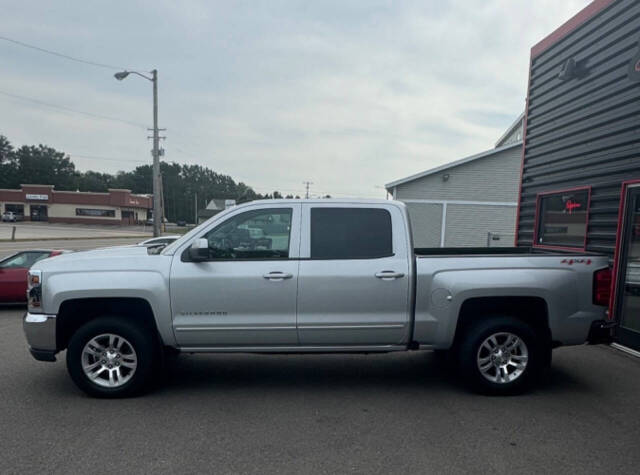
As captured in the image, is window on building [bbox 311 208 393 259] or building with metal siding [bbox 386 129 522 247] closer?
window on building [bbox 311 208 393 259]

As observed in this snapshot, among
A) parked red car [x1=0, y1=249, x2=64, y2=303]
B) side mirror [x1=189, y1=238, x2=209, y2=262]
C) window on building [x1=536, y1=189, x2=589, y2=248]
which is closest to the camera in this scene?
side mirror [x1=189, y1=238, x2=209, y2=262]

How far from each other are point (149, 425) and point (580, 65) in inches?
316

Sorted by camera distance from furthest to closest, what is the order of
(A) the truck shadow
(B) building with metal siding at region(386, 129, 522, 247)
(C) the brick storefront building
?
(C) the brick storefront building
(B) building with metal siding at region(386, 129, 522, 247)
(A) the truck shadow

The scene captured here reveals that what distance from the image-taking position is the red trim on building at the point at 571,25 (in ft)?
21.8

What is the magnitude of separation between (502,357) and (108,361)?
151 inches

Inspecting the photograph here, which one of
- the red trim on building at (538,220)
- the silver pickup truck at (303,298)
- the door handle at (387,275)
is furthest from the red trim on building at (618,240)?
the door handle at (387,275)

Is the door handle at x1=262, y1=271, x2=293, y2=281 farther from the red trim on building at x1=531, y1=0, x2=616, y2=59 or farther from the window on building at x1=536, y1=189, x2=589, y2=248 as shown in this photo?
the red trim on building at x1=531, y1=0, x2=616, y2=59

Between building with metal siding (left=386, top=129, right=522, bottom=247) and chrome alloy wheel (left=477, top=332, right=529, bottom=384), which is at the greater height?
building with metal siding (left=386, top=129, right=522, bottom=247)

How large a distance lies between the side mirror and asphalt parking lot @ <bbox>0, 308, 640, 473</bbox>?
54.4 inches

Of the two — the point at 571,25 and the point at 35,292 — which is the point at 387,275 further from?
the point at 571,25

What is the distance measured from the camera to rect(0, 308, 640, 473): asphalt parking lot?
9.80 ft

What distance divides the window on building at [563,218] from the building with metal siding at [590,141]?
18mm

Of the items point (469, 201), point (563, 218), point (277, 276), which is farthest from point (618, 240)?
point (469, 201)

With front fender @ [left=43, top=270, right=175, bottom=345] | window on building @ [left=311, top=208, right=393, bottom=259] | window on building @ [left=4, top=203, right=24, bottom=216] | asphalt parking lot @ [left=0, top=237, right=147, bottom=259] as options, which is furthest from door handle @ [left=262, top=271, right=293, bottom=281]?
window on building @ [left=4, top=203, right=24, bottom=216]
